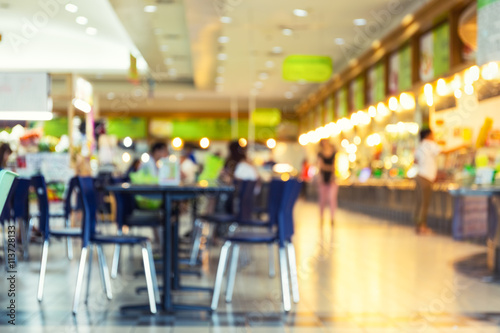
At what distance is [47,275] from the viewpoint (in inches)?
232

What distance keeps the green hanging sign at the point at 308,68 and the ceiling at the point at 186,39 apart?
819 millimetres

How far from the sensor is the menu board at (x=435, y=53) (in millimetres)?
10305

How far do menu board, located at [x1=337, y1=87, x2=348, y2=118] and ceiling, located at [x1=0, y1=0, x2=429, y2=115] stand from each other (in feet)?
2.14

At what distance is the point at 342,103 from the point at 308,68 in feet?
20.7

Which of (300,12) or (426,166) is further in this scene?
(300,12)

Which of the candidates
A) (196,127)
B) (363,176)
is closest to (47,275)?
(363,176)

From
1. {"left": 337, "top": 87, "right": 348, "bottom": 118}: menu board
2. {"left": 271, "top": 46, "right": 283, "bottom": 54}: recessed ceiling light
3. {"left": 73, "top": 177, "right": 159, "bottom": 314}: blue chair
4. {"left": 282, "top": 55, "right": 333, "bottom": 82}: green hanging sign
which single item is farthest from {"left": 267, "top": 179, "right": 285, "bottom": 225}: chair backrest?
{"left": 337, "top": 87, "right": 348, "bottom": 118}: menu board

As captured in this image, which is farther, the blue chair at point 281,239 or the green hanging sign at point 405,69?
the green hanging sign at point 405,69

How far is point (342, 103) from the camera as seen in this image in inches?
717

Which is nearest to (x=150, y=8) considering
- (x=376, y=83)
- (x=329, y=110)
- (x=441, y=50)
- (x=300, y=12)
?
(x=300, y=12)

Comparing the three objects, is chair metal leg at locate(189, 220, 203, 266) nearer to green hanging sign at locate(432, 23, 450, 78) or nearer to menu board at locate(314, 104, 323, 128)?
green hanging sign at locate(432, 23, 450, 78)

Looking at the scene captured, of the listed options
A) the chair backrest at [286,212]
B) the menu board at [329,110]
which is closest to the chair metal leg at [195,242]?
the chair backrest at [286,212]

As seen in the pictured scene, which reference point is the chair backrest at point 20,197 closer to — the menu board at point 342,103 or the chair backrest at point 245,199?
the chair backrest at point 245,199

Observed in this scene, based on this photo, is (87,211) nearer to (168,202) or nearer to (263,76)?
(168,202)
